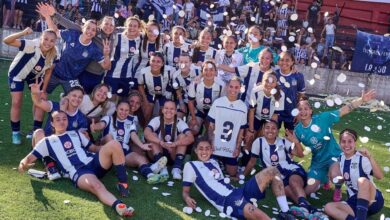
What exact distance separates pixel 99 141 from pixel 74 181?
3.20ft

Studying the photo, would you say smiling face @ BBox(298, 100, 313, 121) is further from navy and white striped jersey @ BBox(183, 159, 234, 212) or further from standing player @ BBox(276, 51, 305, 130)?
navy and white striped jersey @ BBox(183, 159, 234, 212)

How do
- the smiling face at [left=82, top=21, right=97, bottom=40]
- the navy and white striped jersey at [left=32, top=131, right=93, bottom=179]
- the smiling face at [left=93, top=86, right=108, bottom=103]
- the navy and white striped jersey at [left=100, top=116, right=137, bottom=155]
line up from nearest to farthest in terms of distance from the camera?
the navy and white striped jersey at [left=32, top=131, right=93, bottom=179]
the navy and white striped jersey at [left=100, top=116, right=137, bottom=155]
the smiling face at [left=93, top=86, right=108, bottom=103]
the smiling face at [left=82, top=21, right=97, bottom=40]

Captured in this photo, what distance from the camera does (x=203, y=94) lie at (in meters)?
6.34

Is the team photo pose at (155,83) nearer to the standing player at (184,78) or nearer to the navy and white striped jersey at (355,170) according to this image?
the standing player at (184,78)

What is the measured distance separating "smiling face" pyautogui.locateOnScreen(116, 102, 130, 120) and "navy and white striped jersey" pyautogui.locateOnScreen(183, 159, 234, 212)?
3.98ft

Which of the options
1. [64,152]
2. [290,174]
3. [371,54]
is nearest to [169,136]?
[64,152]

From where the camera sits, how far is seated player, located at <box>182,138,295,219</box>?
463cm

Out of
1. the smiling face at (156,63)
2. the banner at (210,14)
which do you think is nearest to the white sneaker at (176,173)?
the smiling face at (156,63)

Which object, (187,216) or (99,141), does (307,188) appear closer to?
(187,216)

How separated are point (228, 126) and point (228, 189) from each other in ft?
4.33

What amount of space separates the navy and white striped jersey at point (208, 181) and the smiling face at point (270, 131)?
2.95 feet

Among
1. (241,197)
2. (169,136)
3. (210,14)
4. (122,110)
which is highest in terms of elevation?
(210,14)

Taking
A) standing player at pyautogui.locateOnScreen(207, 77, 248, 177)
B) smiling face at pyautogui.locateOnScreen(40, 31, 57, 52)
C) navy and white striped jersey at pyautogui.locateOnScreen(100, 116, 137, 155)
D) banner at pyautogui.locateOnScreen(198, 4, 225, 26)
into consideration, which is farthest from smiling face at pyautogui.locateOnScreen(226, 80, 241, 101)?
banner at pyautogui.locateOnScreen(198, 4, 225, 26)

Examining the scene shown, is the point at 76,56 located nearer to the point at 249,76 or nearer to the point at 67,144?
the point at 67,144
